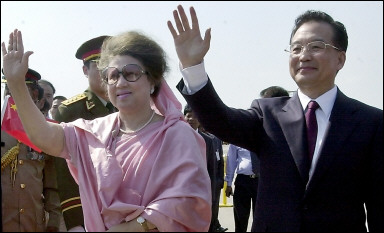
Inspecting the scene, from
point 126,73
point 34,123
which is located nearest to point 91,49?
point 126,73

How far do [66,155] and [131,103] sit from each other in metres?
0.43

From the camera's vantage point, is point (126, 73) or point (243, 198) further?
point (243, 198)

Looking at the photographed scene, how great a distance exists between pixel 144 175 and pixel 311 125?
0.83m

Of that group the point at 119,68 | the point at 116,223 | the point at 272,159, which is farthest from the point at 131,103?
the point at 272,159

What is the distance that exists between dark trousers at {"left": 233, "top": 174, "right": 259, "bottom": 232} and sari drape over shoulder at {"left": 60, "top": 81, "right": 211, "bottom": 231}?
12.7 feet

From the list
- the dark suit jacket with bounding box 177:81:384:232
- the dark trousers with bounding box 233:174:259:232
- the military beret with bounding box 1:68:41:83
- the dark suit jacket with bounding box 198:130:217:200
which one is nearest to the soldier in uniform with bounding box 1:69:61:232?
the military beret with bounding box 1:68:41:83

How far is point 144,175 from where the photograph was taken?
7.87ft

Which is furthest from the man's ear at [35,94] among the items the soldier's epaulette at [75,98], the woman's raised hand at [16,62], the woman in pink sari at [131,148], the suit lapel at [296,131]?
the suit lapel at [296,131]

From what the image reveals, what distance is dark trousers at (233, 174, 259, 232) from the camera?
6302mm

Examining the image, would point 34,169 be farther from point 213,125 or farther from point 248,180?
point 248,180

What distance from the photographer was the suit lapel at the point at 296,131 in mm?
2348

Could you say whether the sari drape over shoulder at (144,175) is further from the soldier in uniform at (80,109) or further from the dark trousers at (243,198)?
the dark trousers at (243,198)

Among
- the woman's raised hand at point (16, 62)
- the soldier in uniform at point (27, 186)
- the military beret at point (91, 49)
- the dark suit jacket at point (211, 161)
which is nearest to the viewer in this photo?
the woman's raised hand at point (16, 62)

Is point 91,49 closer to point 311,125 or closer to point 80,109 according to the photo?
point 80,109
